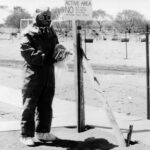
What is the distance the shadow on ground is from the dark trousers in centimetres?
37

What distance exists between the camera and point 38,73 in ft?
22.8

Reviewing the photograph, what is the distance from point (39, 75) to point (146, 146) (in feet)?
6.22

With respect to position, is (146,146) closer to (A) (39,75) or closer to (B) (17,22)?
(A) (39,75)

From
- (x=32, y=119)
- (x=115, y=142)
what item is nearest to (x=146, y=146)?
(x=115, y=142)

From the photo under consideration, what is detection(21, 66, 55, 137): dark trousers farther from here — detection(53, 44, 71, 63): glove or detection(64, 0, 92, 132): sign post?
detection(64, 0, 92, 132): sign post

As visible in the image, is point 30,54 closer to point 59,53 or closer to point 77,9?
point 59,53

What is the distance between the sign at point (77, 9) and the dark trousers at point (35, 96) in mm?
998

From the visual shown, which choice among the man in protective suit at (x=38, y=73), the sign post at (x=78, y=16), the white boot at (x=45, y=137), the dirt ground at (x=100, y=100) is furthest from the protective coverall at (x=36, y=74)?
the sign post at (x=78, y=16)

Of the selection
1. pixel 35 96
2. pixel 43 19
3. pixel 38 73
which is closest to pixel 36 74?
pixel 38 73

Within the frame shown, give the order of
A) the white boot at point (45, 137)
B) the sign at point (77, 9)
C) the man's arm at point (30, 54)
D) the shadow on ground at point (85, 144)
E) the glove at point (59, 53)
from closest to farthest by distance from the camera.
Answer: the man's arm at point (30, 54) < the shadow on ground at point (85, 144) < the glove at point (59, 53) < the white boot at point (45, 137) < the sign at point (77, 9)

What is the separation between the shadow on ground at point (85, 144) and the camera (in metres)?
6.84

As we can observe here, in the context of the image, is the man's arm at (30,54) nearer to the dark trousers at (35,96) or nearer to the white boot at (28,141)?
the dark trousers at (35,96)

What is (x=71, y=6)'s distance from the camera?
24.8ft

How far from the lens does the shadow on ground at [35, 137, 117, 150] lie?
684 centimetres
